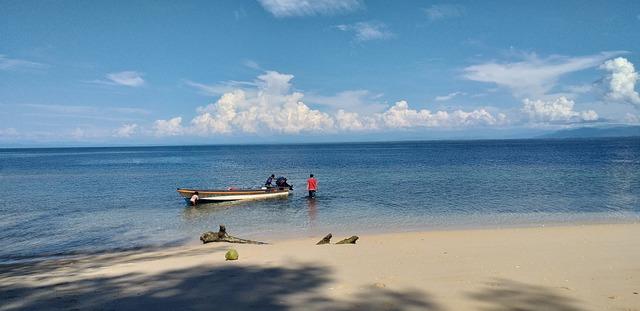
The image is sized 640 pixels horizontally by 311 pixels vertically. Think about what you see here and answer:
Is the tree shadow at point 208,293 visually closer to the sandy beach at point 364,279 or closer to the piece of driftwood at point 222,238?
the sandy beach at point 364,279

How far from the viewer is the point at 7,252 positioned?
17969 millimetres

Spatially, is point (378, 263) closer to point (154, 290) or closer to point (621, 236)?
Result: point (154, 290)

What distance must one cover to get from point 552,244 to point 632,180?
34.8 meters

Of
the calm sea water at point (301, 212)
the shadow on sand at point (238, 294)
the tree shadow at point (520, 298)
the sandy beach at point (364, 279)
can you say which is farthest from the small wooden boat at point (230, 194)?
the tree shadow at point (520, 298)

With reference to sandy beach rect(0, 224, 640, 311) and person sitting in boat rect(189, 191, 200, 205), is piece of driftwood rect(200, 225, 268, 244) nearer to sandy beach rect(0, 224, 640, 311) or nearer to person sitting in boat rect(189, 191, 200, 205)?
sandy beach rect(0, 224, 640, 311)

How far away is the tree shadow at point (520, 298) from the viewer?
7.86m

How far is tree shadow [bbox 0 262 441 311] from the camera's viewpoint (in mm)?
8320

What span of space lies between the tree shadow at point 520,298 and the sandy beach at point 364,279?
0.02m

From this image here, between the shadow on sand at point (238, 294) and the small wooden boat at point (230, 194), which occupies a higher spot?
the shadow on sand at point (238, 294)

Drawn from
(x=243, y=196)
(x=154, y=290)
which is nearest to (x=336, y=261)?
(x=154, y=290)

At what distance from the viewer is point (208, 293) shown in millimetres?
9180

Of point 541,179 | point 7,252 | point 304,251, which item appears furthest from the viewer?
point 541,179

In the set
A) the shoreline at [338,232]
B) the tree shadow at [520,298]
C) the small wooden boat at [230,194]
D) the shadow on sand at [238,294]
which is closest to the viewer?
the tree shadow at [520,298]

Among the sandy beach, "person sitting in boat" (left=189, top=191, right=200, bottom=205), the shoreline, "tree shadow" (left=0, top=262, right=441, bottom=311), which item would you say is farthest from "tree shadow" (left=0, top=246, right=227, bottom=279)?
"person sitting in boat" (left=189, top=191, right=200, bottom=205)
